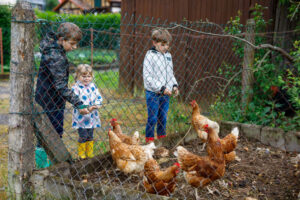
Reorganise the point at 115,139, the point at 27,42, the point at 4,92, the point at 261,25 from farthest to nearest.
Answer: the point at 4,92, the point at 261,25, the point at 115,139, the point at 27,42

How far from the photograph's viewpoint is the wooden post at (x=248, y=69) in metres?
4.30

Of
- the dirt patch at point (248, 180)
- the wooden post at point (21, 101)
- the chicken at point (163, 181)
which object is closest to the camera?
the wooden post at point (21, 101)

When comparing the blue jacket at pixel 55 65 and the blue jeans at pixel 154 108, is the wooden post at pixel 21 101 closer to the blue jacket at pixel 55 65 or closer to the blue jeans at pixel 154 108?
the blue jacket at pixel 55 65

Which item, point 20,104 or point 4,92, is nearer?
point 20,104

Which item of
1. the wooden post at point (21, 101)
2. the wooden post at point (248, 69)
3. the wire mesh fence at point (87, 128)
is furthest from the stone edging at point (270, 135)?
the wooden post at point (21, 101)

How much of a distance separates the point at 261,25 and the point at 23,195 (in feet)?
14.2

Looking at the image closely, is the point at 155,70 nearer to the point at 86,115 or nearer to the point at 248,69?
the point at 86,115

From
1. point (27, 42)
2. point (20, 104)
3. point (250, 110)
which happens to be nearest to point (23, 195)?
point (20, 104)

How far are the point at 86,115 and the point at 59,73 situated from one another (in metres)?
0.72

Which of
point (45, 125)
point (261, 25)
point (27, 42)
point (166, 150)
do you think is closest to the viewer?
point (27, 42)

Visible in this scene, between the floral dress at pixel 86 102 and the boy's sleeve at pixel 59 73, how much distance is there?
20.6 inches

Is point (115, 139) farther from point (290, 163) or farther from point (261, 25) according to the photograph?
point (261, 25)

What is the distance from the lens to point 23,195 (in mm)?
2379

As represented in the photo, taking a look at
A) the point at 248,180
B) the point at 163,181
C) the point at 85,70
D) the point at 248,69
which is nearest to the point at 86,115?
the point at 85,70
